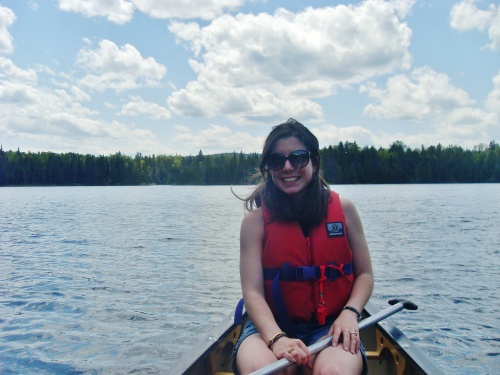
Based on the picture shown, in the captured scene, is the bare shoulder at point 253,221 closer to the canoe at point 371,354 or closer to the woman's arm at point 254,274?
the woman's arm at point 254,274

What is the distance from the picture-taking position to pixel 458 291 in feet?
36.0

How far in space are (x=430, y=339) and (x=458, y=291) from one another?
361 cm

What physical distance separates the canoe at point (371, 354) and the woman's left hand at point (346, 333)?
0.75 metres

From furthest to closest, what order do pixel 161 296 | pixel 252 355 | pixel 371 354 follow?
pixel 161 296, pixel 371 354, pixel 252 355

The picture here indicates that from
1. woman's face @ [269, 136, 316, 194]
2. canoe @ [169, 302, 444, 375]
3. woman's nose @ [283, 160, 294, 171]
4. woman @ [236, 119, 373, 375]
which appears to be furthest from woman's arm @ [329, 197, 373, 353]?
canoe @ [169, 302, 444, 375]

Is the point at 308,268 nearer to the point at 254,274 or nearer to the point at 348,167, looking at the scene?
the point at 254,274

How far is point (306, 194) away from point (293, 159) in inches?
11.5

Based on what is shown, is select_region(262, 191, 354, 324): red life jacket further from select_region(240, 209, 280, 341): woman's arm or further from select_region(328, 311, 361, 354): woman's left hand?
select_region(328, 311, 361, 354): woman's left hand

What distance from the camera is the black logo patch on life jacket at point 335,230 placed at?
3.48 meters

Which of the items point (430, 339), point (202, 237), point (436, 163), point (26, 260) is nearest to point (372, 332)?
point (430, 339)

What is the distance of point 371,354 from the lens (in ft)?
15.1

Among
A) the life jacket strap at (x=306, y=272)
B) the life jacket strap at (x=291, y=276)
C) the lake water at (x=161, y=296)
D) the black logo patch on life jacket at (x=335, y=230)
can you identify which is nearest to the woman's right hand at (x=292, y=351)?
the life jacket strap at (x=291, y=276)

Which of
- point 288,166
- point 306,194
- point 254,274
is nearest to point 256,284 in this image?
point 254,274

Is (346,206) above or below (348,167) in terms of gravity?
below
